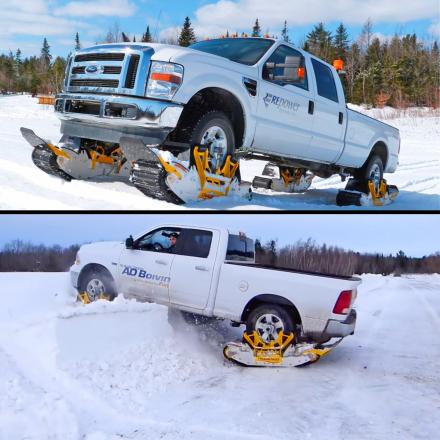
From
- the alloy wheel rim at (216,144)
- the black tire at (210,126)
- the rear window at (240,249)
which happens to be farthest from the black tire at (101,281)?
the black tire at (210,126)

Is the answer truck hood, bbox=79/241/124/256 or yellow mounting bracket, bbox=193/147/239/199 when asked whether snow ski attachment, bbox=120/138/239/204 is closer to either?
yellow mounting bracket, bbox=193/147/239/199

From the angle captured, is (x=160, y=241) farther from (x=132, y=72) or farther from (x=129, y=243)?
(x=132, y=72)

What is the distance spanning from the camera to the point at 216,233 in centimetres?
636

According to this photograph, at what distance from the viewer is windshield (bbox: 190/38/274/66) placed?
6.49 m

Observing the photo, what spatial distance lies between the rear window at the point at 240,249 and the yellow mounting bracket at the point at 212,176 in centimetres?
86

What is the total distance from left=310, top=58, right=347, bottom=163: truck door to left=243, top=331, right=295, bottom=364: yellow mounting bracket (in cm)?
272

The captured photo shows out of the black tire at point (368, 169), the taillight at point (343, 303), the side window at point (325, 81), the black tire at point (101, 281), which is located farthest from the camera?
the black tire at point (368, 169)

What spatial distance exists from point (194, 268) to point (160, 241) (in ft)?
1.97

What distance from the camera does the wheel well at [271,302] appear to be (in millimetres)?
5973

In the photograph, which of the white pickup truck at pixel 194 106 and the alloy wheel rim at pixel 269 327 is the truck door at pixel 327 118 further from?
the alloy wheel rim at pixel 269 327

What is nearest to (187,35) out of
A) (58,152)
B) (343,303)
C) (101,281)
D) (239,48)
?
(239,48)

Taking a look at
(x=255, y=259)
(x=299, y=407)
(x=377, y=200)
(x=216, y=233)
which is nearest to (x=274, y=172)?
(x=377, y=200)

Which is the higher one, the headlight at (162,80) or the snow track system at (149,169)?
the headlight at (162,80)

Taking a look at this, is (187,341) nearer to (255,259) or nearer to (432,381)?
(255,259)
